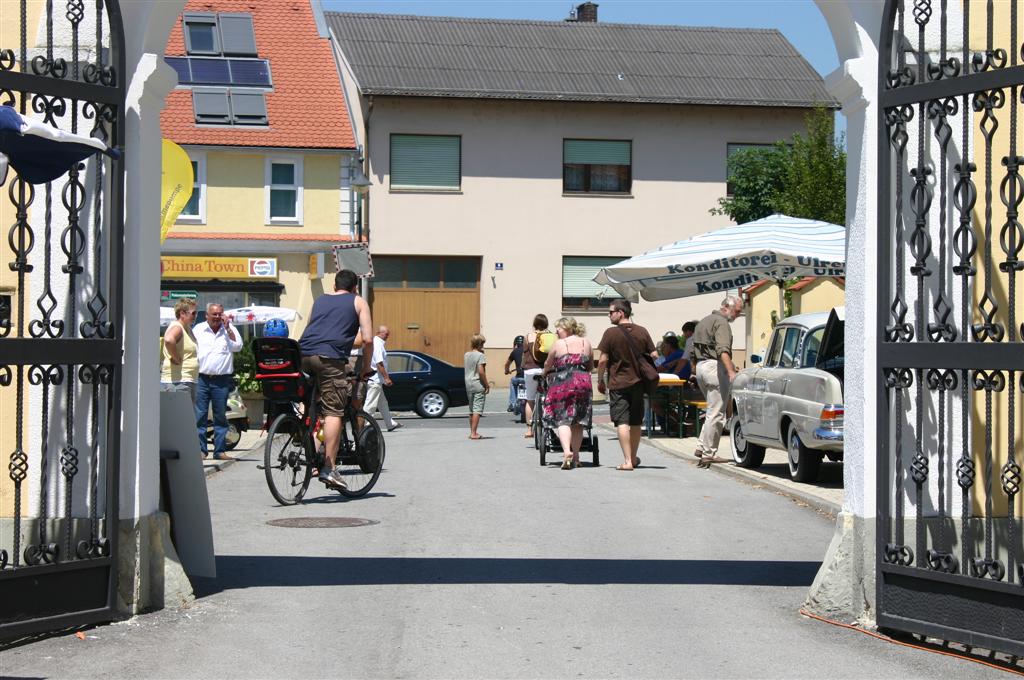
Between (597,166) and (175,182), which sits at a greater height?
(597,166)

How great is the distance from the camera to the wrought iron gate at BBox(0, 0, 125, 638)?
21.4 ft

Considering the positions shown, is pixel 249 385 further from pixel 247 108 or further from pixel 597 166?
pixel 597 166

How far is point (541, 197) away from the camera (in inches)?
1538

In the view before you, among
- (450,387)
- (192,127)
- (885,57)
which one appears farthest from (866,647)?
(192,127)

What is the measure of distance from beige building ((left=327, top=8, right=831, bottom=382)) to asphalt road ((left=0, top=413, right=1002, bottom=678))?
2591 centimetres

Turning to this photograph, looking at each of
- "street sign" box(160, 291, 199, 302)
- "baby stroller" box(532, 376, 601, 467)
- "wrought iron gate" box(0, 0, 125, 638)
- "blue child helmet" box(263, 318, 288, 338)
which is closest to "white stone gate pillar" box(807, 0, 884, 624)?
"wrought iron gate" box(0, 0, 125, 638)

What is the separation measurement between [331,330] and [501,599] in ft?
14.5

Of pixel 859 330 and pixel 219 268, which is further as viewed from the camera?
pixel 219 268

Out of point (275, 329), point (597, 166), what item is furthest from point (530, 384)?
point (597, 166)

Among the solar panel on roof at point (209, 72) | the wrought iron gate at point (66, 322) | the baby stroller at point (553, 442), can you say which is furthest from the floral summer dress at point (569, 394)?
the solar panel on roof at point (209, 72)

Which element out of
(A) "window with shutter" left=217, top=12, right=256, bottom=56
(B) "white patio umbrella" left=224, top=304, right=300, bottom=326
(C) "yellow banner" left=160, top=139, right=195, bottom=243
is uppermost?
(A) "window with shutter" left=217, top=12, right=256, bottom=56

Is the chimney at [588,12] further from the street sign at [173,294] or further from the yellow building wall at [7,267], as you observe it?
the yellow building wall at [7,267]

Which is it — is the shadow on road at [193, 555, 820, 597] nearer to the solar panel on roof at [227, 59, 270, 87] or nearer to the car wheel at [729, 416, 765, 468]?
the car wheel at [729, 416, 765, 468]

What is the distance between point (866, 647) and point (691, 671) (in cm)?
104
